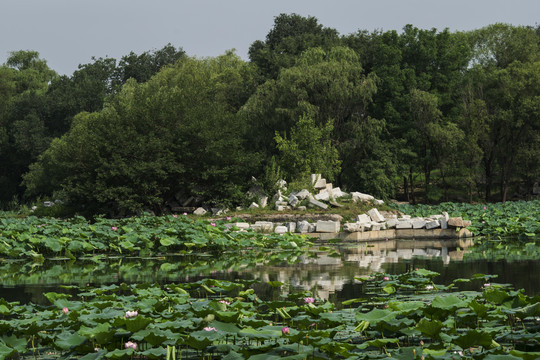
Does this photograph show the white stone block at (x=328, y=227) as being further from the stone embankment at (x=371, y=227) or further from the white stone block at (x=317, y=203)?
the white stone block at (x=317, y=203)

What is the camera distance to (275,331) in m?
4.16

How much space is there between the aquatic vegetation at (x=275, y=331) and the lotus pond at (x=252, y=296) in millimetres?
13

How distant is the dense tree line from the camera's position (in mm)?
24141

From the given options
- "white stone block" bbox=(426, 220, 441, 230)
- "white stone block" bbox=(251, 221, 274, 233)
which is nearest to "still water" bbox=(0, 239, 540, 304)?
"white stone block" bbox=(426, 220, 441, 230)

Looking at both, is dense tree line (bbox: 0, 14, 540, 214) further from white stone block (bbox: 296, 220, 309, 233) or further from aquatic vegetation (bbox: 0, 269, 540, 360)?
aquatic vegetation (bbox: 0, 269, 540, 360)

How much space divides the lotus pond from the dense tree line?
342 inches

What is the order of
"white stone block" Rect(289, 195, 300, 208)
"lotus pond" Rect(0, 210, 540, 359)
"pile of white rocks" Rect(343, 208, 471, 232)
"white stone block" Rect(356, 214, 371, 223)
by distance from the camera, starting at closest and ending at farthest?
1. "lotus pond" Rect(0, 210, 540, 359)
2. "pile of white rocks" Rect(343, 208, 471, 232)
3. "white stone block" Rect(356, 214, 371, 223)
4. "white stone block" Rect(289, 195, 300, 208)

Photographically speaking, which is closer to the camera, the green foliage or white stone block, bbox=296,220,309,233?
white stone block, bbox=296,220,309,233

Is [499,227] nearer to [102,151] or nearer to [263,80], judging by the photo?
[102,151]

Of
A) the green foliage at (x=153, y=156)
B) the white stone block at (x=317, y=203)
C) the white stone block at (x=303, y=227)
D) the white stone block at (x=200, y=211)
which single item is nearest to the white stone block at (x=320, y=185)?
the white stone block at (x=317, y=203)

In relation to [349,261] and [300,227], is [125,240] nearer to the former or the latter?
[349,261]

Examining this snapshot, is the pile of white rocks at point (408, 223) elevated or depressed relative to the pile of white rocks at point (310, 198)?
depressed

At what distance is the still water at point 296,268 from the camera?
309 inches

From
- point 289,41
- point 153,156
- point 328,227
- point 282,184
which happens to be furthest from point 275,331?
point 289,41
